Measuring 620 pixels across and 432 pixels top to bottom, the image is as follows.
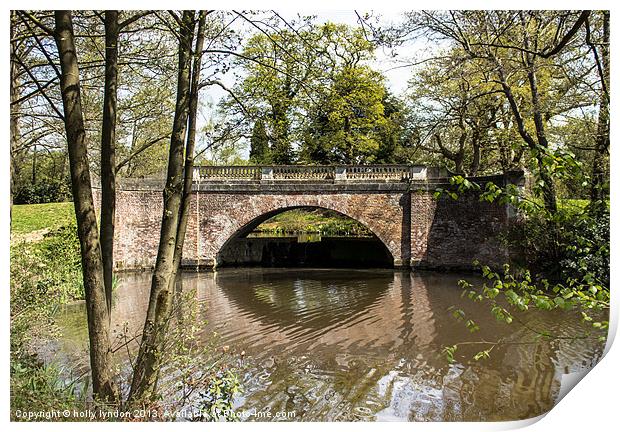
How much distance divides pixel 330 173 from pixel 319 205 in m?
0.93

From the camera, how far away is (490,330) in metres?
6.46

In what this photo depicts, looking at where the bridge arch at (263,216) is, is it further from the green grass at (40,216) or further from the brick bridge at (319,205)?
the green grass at (40,216)

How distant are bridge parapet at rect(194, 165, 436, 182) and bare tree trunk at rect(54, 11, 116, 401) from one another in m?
8.47

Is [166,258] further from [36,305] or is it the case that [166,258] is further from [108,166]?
[36,305]

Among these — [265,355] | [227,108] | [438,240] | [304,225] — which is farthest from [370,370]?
[304,225]

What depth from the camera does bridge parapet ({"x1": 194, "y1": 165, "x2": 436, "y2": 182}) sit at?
463 inches

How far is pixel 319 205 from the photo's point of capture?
12383mm

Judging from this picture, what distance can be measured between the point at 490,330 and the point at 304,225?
9.81 m

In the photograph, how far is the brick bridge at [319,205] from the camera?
1173cm

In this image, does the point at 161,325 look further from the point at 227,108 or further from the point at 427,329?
the point at 427,329

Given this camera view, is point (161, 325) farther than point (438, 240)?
No

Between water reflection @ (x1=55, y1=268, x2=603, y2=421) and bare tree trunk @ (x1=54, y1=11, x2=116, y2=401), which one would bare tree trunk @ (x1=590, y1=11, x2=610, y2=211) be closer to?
water reflection @ (x1=55, y1=268, x2=603, y2=421)

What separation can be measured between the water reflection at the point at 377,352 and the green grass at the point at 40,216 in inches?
54.8

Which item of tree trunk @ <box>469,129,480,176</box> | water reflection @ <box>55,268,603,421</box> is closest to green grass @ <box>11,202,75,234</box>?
water reflection @ <box>55,268,603,421</box>
